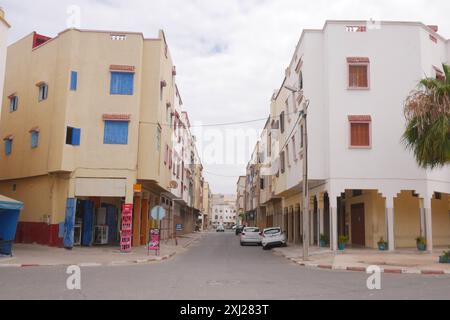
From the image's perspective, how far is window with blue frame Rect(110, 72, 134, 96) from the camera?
28.4 meters

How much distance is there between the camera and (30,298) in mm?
10195

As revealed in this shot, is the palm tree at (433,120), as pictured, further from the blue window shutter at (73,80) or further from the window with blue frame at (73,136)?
the blue window shutter at (73,80)

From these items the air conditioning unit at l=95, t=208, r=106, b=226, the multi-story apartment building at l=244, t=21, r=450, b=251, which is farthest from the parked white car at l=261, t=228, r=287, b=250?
the air conditioning unit at l=95, t=208, r=106, b=226

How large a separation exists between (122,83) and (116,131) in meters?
2.92

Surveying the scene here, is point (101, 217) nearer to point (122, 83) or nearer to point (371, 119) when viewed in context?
point (122, 83)

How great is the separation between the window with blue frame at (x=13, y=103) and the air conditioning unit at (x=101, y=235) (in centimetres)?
1049

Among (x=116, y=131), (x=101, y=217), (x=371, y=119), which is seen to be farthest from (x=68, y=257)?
(x=371, y=119)

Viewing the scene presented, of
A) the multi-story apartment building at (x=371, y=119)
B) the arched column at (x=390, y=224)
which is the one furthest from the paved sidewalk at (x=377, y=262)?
the multi-story apartment building at (x=371, y=119)

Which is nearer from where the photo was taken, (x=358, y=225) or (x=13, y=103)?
(x=358, y=225)

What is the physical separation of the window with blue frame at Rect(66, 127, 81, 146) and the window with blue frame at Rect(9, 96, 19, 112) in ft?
26.2

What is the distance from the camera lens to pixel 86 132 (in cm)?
2791
